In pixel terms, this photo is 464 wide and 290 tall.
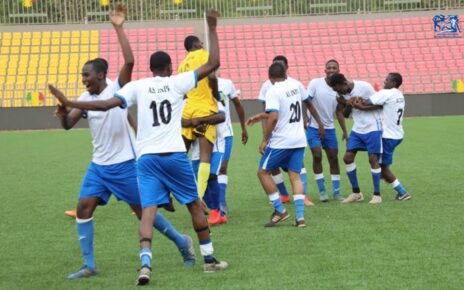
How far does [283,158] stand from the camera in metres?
9.92

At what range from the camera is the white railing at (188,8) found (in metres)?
41.9

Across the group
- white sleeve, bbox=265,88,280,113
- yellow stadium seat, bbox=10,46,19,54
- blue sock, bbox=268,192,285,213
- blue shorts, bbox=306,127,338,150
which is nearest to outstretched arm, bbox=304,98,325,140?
blue shorts, bbox=306,127,338,150

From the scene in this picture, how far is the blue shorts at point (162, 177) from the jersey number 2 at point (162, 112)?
0.29 metres

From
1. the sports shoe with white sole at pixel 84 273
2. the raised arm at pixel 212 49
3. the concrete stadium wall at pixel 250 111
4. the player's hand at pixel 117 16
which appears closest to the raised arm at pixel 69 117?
the player's hand at pixel 117 16

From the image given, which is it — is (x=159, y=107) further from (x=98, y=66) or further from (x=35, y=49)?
(x=35, y=49)

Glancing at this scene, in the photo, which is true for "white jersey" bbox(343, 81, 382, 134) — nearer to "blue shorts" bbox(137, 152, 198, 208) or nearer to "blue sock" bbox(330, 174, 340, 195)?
"blue sock" bbox(330, 174, 340, 195)

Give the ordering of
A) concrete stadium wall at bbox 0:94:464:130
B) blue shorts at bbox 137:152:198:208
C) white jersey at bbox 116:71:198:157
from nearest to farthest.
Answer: white jersey at bbox 116:71:198:157 → blue shorts at bbox 137:152:198:208 → concrete stadium wall at bbox 0:94:464:130

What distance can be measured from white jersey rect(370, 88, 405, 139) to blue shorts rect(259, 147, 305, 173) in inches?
87.3

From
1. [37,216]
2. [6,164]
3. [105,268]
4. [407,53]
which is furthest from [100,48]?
[105,268]

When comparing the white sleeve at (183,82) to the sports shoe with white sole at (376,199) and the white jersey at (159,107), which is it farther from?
the sports shoe with white sole at (376,199)

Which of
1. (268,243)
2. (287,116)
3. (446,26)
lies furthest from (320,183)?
(446,26)

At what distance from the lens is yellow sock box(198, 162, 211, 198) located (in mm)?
10062

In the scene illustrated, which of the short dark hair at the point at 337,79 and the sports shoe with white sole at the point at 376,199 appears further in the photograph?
the short dark hair at the point at 337,79

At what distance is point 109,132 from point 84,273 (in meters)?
1.24
